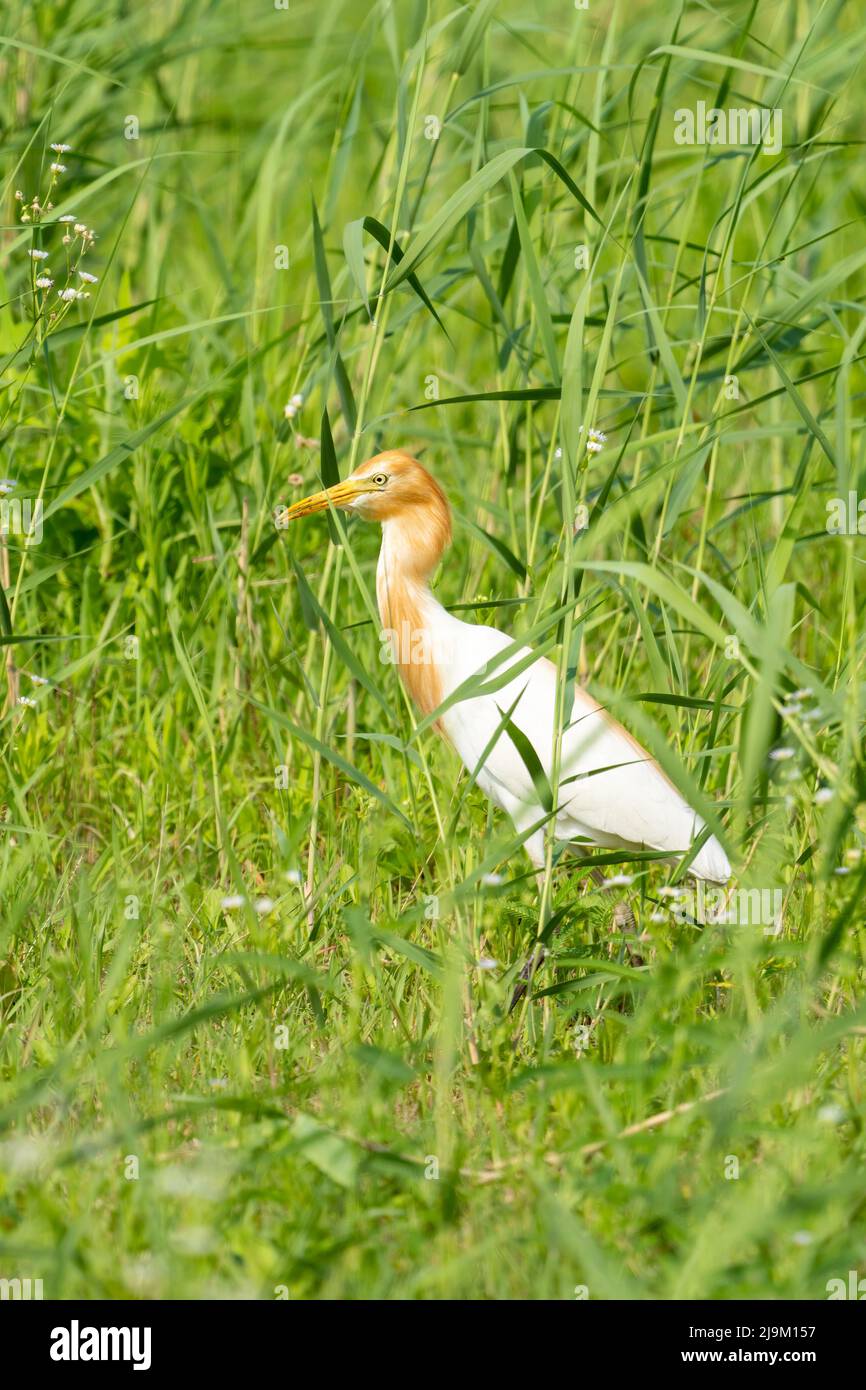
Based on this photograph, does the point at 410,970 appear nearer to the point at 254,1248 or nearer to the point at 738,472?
the point at 254,1248

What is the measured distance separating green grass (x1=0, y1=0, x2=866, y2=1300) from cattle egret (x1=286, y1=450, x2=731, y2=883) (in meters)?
0.13

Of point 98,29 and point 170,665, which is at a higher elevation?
point 98,29

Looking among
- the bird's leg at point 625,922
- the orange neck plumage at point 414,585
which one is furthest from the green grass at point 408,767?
the orange neck plumage at point 414,585

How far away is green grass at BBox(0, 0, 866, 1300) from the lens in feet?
8.05

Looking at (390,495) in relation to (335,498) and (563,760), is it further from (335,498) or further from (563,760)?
(563,760)

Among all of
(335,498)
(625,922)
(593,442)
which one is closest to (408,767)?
(625,922)

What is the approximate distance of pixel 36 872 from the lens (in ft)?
11.9

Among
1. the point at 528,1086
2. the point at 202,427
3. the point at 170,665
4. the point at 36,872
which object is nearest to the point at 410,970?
the point at 528,1086

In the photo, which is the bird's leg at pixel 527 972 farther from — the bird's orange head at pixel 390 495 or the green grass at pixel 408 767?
the bird's orange head at pixel 390 495

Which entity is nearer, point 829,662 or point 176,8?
point 829,662

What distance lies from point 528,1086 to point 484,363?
4033 mm

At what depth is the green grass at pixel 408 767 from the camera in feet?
8.05

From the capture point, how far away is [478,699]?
12.5 feet

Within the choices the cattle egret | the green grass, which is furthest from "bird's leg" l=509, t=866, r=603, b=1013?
the cattle egret
